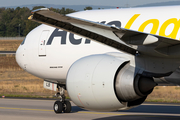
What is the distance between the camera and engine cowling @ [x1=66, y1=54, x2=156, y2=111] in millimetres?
8102

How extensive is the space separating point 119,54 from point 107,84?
0.86m

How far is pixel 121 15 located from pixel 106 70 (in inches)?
131

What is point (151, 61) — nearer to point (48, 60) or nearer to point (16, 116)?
point (48, 60)

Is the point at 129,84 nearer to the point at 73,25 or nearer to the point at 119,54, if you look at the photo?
the point at 119,54

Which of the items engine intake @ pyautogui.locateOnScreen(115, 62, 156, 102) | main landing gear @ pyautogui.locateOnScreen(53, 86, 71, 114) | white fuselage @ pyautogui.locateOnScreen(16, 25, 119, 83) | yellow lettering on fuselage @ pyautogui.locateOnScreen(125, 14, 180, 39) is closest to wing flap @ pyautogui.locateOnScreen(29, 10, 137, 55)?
engine intake @ pyautogui.locateOnScreen(115, 62, 156, 102)

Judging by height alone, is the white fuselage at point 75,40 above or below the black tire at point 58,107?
above

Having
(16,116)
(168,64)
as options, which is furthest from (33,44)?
(168,64)

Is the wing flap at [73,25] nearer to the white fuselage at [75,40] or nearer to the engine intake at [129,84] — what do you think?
the engine intake at [129,84]

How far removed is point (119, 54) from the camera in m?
8.55

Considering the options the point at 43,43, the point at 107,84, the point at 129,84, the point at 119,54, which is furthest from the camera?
the point at 43,43

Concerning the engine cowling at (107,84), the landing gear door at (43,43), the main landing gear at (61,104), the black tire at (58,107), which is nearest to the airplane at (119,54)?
the engine cowling at (107,84)

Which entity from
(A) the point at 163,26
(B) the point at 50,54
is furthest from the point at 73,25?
(B) the point at 50,54

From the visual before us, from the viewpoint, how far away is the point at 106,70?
824 cm

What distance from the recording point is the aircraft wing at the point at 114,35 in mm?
6512
